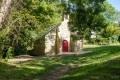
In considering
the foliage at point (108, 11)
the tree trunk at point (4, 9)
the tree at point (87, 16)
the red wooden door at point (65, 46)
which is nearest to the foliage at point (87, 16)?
the tree at point (87, 16)

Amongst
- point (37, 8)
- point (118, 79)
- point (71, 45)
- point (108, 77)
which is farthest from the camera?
point (71, 45)

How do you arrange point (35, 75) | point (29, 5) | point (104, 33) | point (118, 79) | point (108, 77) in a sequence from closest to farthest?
point (118, 79), point (108, 77), point (35, 75), point (29, 5), point (104, 33)

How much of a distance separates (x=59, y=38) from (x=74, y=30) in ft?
11.0

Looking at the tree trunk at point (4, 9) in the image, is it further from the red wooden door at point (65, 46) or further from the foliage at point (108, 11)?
the foliage at point (108, 11)

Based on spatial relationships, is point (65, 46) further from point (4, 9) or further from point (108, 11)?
point (4, 9)

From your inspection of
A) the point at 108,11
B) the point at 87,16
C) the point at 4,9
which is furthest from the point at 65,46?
the point at 4,9

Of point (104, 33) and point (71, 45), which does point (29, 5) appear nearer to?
point (71, 45)

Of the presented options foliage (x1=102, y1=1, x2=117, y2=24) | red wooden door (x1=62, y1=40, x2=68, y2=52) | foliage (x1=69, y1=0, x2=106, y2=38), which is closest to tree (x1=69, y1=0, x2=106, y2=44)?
foliage (x1=69, y1=0, x2=106, y2=38)

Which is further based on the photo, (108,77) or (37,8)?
(37,8)

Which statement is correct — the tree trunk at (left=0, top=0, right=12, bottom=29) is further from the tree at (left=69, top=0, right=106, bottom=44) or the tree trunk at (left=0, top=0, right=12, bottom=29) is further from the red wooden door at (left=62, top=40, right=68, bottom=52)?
the red wooden door at (left=62, top=40, right=68, bottom=52)

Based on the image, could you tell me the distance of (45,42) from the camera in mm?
45812

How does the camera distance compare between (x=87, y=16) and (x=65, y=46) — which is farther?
(x=65, y=46)

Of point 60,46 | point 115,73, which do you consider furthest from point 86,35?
point 115,73

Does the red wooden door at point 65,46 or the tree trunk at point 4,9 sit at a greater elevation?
the tree trunk at point 4,9
